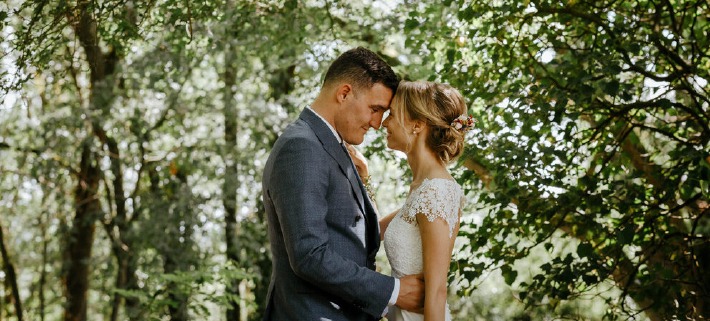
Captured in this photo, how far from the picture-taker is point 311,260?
8.82ft

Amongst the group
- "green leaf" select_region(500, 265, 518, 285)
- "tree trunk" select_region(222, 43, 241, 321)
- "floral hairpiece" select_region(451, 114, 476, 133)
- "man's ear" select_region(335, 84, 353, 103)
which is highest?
"tree trunk" select_region(222, 43, 241, 321)

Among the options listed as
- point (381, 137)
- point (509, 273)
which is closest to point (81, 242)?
point (381, 137)

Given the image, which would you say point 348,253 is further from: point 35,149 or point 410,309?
point 35,149

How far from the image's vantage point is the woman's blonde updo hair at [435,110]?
329 centimetres

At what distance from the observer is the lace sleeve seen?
10.3ft

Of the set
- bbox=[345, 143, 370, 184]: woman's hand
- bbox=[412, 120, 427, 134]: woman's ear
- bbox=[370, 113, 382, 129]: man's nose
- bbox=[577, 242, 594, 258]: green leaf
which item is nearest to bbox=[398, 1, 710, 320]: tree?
bbox=[577, 242, 594, 258]: green leaf

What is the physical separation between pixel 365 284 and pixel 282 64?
611 cm

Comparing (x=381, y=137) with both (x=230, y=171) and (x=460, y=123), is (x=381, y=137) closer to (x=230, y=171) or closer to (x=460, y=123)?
(x=460, y=123)

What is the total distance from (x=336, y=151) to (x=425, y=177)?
1.80ft

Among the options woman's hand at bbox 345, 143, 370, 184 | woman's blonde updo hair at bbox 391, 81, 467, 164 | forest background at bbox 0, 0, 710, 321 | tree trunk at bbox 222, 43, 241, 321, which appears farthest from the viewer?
tree trunk at bbox 222, 43, 241, 321

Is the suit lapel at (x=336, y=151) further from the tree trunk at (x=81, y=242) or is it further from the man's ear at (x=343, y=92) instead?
Result: the tree trunk at (x=81, y=242)

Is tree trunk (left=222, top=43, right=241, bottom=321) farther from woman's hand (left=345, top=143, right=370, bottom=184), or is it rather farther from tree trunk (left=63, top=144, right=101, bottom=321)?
woman's hand (left=345, top=143, right=370, bottom=184)

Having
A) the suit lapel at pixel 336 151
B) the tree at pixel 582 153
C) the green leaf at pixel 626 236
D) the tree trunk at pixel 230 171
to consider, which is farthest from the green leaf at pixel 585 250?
the tree trunk at pixel 230 171

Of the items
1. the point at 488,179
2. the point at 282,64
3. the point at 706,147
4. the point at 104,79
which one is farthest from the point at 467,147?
the point at 104,79
